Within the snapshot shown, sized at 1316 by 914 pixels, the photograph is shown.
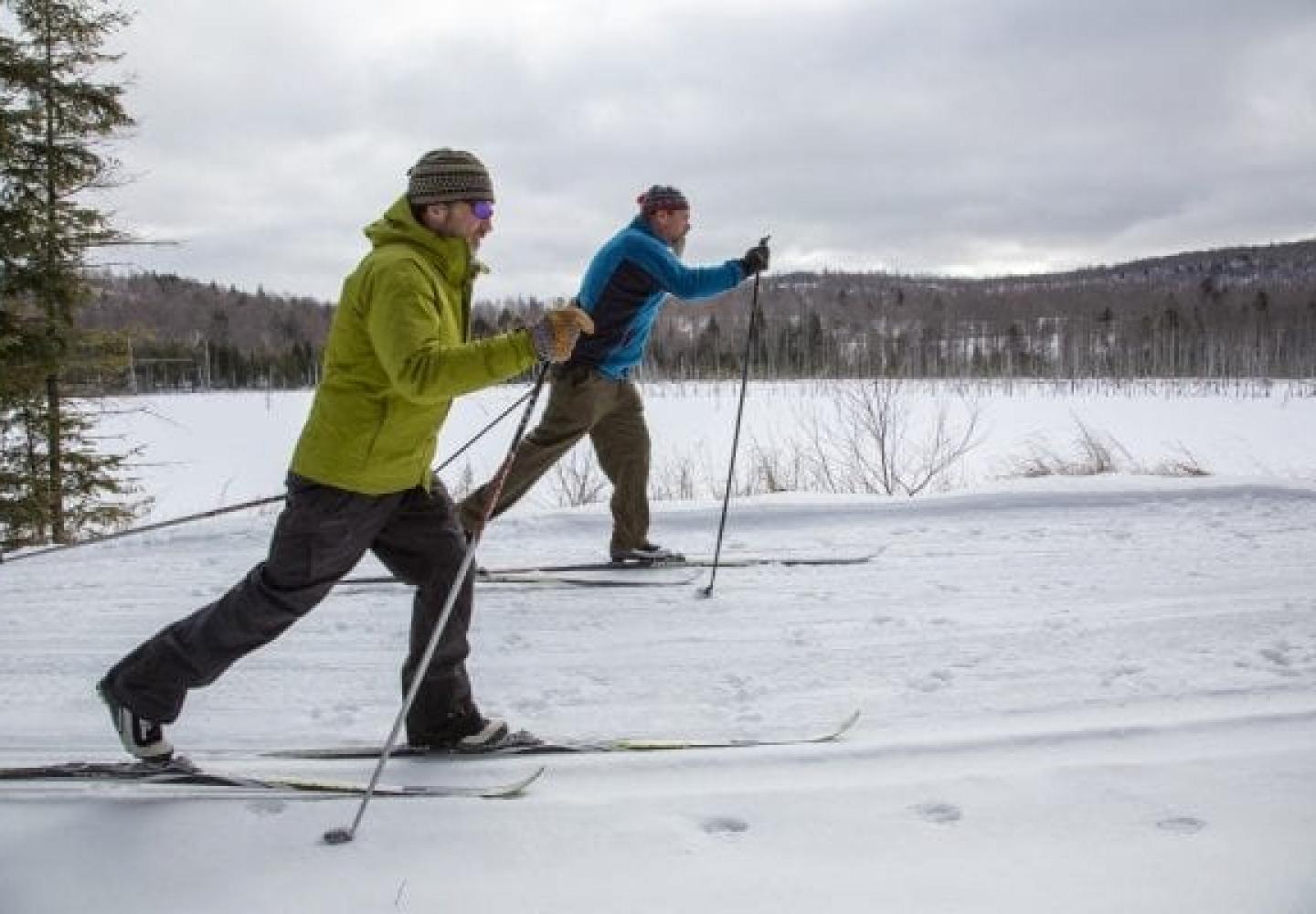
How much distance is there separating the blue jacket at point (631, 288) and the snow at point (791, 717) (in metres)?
1.25

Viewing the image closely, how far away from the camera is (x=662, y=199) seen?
5.00 meters

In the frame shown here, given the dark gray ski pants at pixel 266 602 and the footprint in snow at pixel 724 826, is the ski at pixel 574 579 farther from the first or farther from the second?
the footprint in snow at pixel 724 826

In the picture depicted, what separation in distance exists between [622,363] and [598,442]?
533mm

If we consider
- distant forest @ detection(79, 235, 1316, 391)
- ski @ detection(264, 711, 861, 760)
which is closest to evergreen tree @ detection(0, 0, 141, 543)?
ski @ detection(264, 711, 861, 760)

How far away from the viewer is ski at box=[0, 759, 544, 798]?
8.68ft

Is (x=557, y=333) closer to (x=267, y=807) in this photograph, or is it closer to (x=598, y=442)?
(x=267, y=807)

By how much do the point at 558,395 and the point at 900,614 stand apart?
81.6 inches

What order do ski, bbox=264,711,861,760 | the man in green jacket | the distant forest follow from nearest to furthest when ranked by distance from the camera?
1. the man in green jacket
2. ski, bbox=264,711,861,760
3. the distant forest

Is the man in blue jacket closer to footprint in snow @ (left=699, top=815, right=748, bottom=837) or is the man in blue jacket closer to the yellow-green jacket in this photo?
the yellow-green jacket

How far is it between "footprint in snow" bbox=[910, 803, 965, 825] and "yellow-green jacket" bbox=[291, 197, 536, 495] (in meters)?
1.53

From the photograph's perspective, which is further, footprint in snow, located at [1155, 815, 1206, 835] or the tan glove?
the tan glove

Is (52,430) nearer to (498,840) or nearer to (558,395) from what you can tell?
(558,395)

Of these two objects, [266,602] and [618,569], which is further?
[618,569]

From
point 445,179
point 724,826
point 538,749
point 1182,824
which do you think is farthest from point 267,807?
point 1182,824
